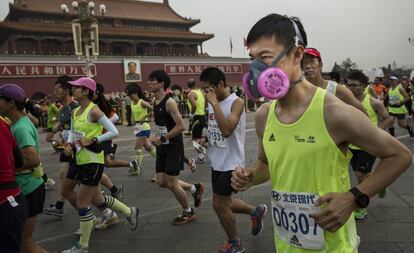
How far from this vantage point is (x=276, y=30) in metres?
1.84

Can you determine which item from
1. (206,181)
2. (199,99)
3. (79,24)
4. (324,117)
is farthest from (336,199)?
(79,24)

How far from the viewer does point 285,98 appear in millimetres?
1898

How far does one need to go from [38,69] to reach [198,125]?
25.3 meters

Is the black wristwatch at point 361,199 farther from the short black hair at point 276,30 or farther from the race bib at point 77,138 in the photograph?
the race bib at point 77,138

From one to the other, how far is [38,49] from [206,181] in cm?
3190

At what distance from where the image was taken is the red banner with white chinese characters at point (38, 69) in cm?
2952

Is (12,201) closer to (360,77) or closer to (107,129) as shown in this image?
(107,129)

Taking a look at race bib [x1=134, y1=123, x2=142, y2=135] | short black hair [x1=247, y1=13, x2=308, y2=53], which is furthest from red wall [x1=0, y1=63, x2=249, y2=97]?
short black hair [x1=247, y1=13, x2=308, y2=53]

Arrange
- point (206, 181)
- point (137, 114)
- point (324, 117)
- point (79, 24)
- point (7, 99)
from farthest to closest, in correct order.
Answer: point (79, 24)
point (137, 114)
point (206, 181)
point (7, 99)
point (324, 117)

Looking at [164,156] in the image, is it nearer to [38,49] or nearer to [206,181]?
[206,181]

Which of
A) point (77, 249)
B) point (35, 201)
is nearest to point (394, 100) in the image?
point (77, 249)

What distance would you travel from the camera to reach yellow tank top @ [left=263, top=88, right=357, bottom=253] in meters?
1.75

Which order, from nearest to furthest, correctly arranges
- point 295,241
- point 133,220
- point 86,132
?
point 295,241, point 86,132, point 133,220

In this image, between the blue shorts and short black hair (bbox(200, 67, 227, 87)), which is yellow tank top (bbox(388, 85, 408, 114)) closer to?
the blue shorts
